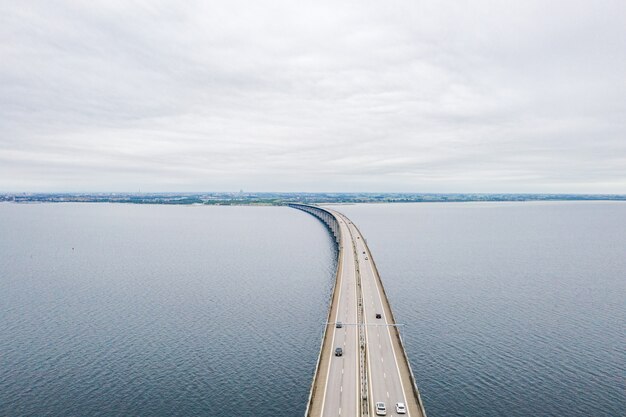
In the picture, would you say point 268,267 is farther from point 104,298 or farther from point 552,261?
point 552,261

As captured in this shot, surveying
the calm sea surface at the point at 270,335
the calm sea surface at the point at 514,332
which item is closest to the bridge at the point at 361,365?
the calm sea surface at the point at 270,335

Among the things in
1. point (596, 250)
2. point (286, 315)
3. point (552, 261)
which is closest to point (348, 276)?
point (286, 315)

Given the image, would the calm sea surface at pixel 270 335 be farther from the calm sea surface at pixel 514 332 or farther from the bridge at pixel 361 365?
the bridge at pixel 361 365

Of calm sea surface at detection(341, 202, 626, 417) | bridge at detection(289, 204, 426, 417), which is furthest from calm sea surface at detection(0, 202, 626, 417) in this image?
bridge at detection(289, 204, 426, 417)

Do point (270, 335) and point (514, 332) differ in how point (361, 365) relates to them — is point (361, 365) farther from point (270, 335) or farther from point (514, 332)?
point (514, 332)

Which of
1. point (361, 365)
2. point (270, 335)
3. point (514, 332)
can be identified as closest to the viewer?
point (361, 365)

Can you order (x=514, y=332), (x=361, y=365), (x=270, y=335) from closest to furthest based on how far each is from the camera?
(x=361, y=365), (x=270, y=335), (x=514, y=332)

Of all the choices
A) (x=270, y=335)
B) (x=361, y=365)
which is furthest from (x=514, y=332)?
(x=270, y=335)
